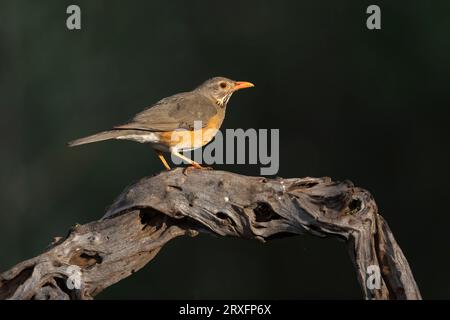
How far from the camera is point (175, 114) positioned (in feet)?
23.1

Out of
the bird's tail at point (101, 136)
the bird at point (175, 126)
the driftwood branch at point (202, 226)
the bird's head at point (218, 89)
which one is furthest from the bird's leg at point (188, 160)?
the bird's head at point (218, 89)

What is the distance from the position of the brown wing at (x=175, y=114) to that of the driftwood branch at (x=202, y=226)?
0.86m

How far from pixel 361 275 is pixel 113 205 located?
201 cm

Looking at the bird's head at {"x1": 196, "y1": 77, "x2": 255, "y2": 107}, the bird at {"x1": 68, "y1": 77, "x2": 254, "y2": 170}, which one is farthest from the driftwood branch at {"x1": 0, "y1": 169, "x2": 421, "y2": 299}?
the bird's head at {"x1": 196, "y1": 77, "x2": 255, "y2": 107}

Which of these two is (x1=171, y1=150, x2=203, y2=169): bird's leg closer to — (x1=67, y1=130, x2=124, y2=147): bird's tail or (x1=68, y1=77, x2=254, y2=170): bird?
(x1=68, y1=77, x2=254, y2=170): bird

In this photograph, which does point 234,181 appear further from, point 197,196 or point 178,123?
point 178,123

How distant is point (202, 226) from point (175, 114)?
1.54m

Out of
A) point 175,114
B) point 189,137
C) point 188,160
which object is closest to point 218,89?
point 175,114

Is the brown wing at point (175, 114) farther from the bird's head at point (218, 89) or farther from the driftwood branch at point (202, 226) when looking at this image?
the driftwood branch at point (202, 226)

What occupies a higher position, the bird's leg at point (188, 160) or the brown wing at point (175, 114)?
the brown wing at point (175, 114)

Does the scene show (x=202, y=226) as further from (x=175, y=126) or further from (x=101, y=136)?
(x=175, y=126)

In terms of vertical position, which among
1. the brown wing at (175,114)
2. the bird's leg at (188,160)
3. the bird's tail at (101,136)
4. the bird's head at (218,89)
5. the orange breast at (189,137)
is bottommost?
the bird's leg at (188,160)

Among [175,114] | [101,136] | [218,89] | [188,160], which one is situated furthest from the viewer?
[218,89]

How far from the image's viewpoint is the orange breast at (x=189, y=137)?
679cm
